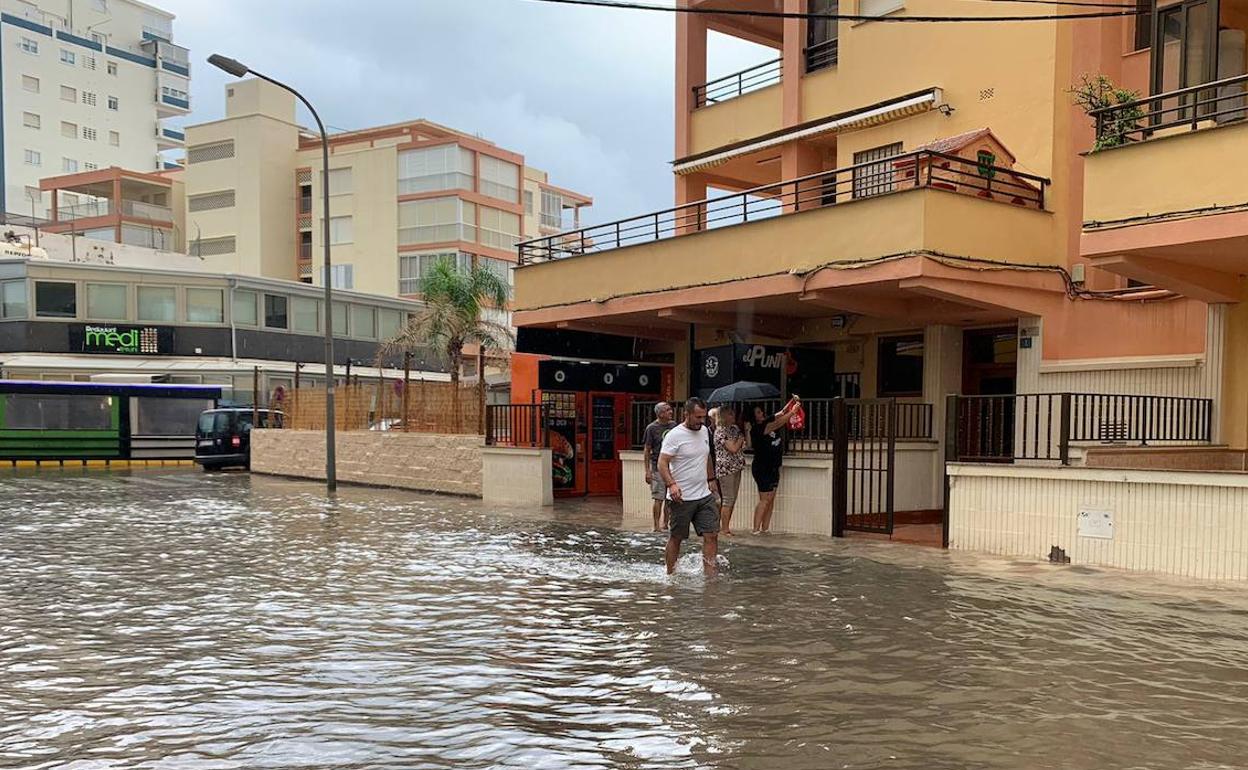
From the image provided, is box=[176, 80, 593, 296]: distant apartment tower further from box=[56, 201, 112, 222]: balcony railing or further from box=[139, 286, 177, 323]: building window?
box=[139, 286, 177, 323]: building window

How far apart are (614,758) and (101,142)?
91.5 m

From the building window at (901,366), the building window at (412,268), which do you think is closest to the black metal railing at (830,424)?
the building window at (901,366)

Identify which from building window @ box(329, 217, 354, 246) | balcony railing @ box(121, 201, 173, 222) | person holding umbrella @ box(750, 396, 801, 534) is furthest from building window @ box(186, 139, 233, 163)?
person holding umbrella @ box(750, 396, 801, 534)

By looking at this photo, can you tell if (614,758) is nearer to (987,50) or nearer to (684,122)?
(987,50)

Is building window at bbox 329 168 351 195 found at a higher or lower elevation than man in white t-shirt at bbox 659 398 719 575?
higher

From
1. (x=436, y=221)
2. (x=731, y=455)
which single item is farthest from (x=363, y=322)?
(x=731, y=455)

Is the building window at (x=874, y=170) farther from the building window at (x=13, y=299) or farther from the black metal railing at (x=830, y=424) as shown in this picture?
the building window at (x=13, y=299)

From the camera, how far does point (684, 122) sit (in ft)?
69.7

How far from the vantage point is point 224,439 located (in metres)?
32.0

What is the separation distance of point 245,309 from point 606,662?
40593 mm

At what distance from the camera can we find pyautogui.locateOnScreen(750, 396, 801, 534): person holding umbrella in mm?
14180

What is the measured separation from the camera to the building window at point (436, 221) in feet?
186

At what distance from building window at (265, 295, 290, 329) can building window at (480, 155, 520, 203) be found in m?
16.3

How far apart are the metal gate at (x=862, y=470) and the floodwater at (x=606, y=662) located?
39.0 inches
